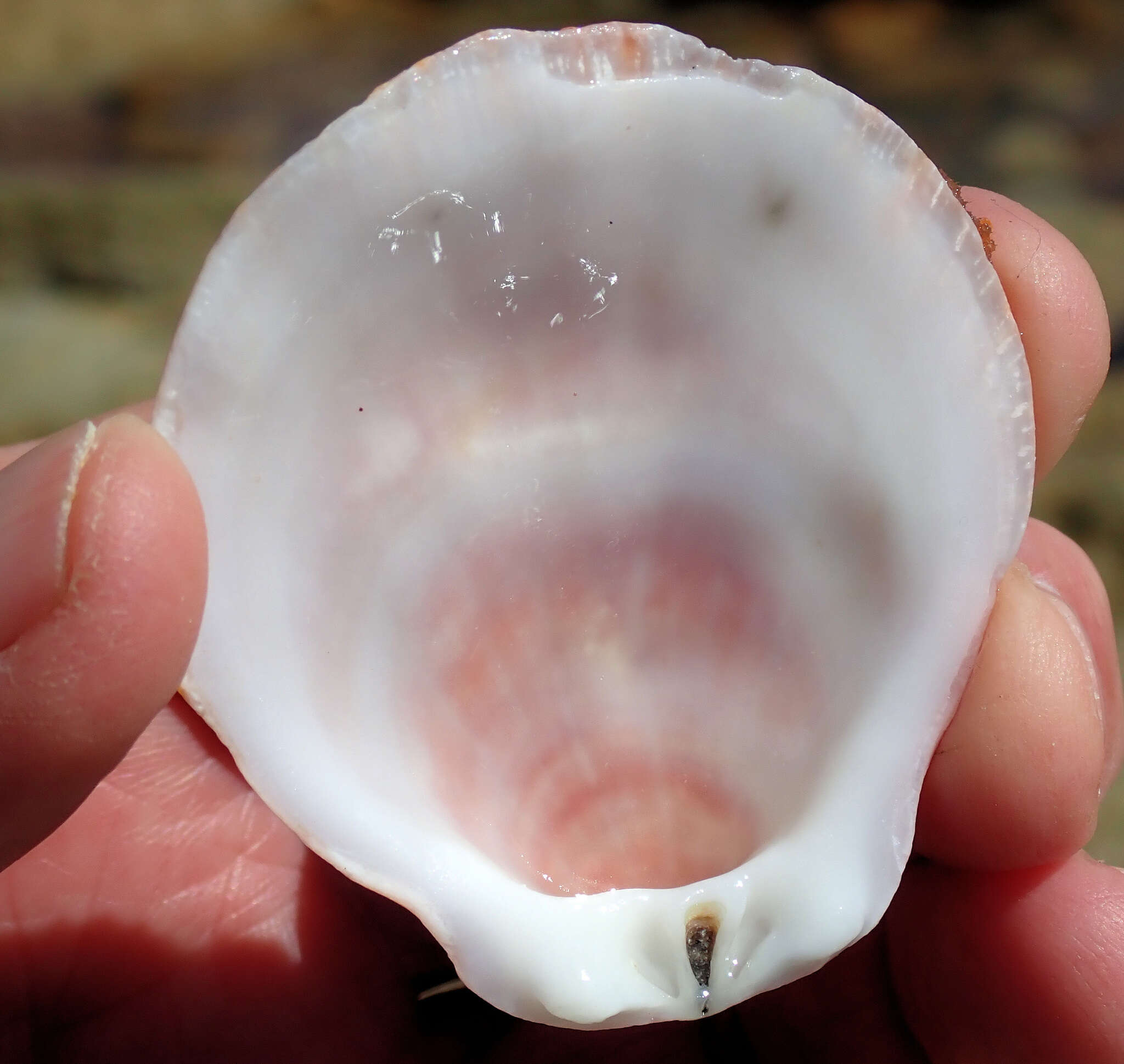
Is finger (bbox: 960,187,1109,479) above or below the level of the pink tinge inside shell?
above

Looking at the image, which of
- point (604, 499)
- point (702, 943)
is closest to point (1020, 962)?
point (702, 943)

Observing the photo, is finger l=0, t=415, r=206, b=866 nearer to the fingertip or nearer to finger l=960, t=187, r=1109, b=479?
the fingertip

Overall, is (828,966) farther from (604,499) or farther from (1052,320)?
(1052,320)

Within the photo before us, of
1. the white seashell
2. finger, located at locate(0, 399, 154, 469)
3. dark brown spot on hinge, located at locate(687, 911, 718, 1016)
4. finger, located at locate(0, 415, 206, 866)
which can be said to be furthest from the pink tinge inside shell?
finger, located at locate(0, 399, 154, 469)

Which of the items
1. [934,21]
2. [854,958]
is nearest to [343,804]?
[854,958]

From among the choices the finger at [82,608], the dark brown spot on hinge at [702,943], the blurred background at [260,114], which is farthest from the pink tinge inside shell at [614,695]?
the blurred background at [260,114]

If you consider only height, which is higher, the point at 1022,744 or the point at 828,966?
the point at 1022,744

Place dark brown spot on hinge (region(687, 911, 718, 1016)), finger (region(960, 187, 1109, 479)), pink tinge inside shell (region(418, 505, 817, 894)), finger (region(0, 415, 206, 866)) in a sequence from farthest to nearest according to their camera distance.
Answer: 1. finger (region(960, 187, 1109, 479))
2. pink tinge inside shell (region(418, 505, 817, 894))
3. dark brown spot on hinge (region(687, 911, 718, 1016))
4. finger (region(0, 415, 206, 866))

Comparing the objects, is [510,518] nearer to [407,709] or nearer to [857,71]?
[407,709]
